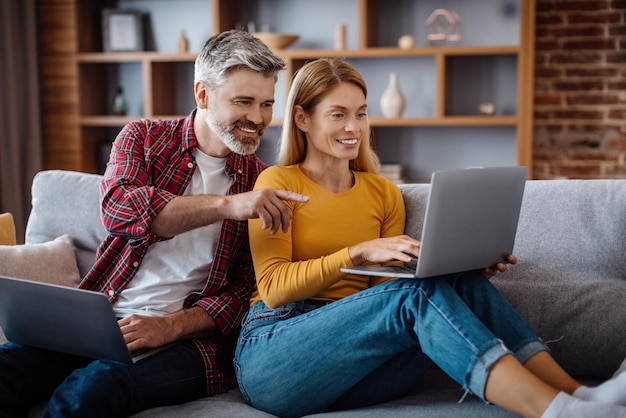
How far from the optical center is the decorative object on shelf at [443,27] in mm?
4227

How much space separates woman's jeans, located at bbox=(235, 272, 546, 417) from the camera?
1448mm

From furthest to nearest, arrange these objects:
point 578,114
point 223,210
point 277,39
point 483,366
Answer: point 578,114 < point 277,39 < point 223,210 < point 483,366

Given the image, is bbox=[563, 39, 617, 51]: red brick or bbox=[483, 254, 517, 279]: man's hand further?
bbox=[563, 39, 617, 51]: red brick

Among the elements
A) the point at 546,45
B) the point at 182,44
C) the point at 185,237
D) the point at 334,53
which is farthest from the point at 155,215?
the point at 546,45

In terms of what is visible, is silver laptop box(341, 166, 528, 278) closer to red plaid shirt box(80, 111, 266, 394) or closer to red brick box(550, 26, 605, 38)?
red plaid shirt box(80, 111, 266, 394)

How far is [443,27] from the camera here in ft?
14.1

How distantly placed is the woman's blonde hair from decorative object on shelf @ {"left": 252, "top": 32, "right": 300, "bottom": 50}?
2252mm

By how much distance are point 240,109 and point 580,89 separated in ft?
9.37

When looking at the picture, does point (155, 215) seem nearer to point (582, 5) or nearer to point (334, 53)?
point (334, 53)

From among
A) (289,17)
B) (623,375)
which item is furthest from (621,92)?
(623,375)

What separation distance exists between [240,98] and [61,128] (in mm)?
2762

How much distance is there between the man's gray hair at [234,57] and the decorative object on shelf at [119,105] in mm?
2600

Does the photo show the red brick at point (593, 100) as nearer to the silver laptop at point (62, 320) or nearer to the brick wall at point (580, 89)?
the brick wall at point (580, 89)

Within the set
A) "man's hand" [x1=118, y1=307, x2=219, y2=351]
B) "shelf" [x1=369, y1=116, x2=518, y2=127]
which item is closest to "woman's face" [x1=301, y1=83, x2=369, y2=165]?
"man's hand" [x1=118, y1=307, x2=219, y2=351]
